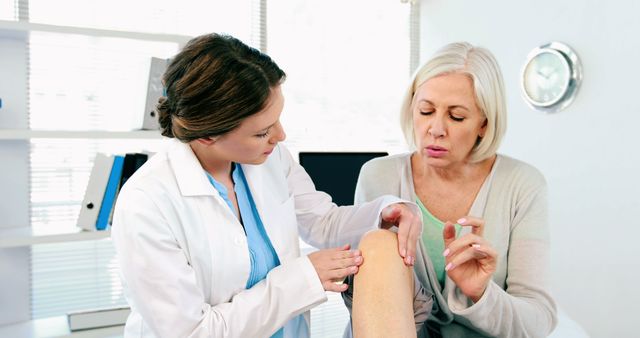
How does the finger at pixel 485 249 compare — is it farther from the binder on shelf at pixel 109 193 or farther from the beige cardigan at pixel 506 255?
the binder on shelf at pixel 109 193

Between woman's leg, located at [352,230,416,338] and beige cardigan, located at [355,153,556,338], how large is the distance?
0.42 feet

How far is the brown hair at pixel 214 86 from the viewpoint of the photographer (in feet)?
3.37

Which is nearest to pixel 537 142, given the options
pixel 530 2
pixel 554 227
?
pixel 554 227

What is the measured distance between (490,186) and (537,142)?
1826mm

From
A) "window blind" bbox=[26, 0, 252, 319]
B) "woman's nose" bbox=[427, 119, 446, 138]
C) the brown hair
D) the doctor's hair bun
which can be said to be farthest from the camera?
"window blind" bbox=[26, 0, 252, 319]

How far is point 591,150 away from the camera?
2.74 m

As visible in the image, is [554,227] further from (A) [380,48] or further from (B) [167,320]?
(B) [167,320]

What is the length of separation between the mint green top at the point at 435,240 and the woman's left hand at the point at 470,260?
0.25m

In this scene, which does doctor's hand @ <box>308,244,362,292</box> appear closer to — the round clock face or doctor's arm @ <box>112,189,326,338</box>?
doctor's arm @ <box>112,189,326,338</box>

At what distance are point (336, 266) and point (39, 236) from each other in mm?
1317

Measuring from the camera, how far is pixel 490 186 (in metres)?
1.40

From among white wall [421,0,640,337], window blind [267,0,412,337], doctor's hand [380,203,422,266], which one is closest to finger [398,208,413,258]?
doctor's hand [380,203,422,266]

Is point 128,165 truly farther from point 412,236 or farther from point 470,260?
point 470,260

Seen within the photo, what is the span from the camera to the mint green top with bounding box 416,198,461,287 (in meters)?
1.39
